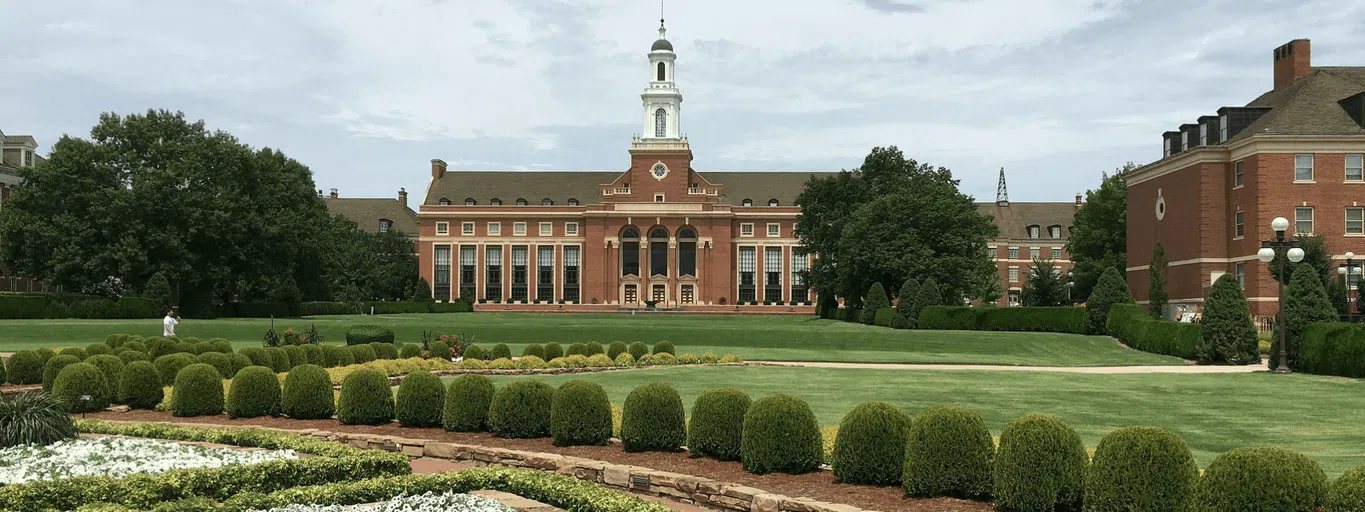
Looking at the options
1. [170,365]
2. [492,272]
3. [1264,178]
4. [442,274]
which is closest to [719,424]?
[170,365]

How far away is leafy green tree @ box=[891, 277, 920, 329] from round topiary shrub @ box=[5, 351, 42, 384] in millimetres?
38543

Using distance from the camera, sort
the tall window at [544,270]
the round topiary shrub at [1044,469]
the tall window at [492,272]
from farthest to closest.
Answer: the tall window at [544,270], the tall window at [492,272], the round topiary shrub at [1044,469]

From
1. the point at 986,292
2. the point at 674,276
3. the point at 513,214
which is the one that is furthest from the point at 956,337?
the point at 513,214

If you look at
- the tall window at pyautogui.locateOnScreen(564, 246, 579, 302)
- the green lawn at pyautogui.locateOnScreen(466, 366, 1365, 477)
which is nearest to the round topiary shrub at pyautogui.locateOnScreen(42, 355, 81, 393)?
the green lawn at pyautogui.locateOnScreen(466, 366, 1365, 477)

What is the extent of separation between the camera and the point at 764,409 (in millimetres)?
10727

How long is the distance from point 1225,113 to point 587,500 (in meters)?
47.5

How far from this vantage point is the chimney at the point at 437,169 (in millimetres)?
122438

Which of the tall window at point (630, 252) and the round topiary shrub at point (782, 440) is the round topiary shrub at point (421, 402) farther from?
the tall window at point (630, 252)

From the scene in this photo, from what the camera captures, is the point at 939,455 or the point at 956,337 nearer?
the point at 939,455

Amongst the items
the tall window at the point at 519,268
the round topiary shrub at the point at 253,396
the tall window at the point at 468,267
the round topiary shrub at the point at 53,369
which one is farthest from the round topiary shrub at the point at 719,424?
the tall window at the point at 468,267

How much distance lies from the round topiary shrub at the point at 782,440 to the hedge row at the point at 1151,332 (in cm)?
2426

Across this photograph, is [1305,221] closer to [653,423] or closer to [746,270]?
[653,423]

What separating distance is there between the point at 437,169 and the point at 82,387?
355 ft

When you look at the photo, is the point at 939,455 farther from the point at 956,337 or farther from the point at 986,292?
the point at 986,292
